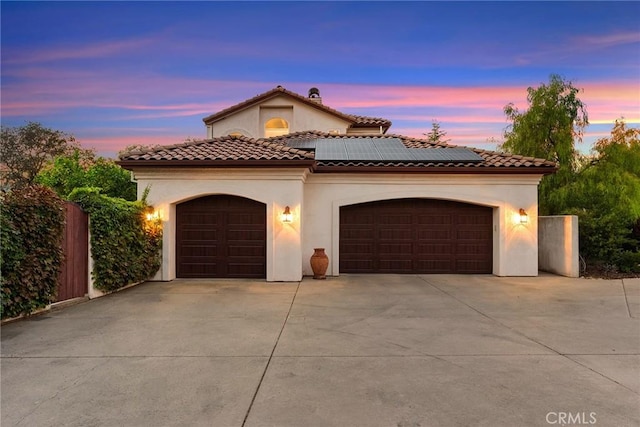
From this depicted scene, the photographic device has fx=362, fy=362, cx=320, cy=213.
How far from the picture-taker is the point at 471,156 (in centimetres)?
1173

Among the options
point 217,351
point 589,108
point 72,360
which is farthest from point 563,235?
point 72,360

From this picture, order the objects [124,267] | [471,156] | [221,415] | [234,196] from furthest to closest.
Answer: [471,156] < [234,196] < [124,267] < [221,415]

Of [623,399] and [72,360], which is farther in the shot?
[72,360]

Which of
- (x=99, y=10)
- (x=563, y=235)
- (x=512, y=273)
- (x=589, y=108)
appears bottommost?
(x=512, y=273)

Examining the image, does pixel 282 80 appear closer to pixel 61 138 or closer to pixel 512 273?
pixel 512 273

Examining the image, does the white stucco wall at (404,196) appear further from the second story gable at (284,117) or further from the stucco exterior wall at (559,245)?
the second story gable at (284,117)

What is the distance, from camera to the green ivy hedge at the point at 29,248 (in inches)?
229

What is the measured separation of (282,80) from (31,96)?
1199 centimetres

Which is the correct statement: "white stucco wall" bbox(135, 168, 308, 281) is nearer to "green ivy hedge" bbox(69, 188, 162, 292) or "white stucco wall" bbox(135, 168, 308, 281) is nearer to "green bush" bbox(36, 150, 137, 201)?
"green ivy hedge" bbox(69, 188, 162, 292)

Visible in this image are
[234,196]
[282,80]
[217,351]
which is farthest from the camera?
[282,80]

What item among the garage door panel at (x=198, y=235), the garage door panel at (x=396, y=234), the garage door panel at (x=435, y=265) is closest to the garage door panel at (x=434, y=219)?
the garage door panel at (x=396, y=234)

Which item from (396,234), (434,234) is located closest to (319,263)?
(396,234)

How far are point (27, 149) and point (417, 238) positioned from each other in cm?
2980

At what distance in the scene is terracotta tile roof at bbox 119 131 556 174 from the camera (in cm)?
1014
